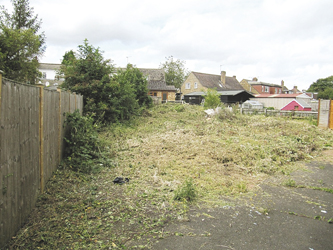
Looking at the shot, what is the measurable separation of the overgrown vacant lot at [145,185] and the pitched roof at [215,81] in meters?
36.6

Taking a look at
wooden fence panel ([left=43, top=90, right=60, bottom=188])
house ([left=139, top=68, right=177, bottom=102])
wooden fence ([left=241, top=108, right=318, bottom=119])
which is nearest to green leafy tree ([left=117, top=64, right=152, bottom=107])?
wooden fence ([left=241, top=108, right=318, bottom=119])

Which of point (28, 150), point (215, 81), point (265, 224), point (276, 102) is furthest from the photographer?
point (215, 81)

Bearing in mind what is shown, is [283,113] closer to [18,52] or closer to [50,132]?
[50,132]

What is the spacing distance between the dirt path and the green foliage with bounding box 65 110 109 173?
300cm

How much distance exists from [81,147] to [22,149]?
295 cm

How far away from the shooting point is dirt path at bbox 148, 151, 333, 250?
3.07 metres

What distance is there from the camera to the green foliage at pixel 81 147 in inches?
223

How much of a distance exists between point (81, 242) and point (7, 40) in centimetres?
2956

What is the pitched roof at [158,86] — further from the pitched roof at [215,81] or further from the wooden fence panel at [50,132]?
the wooden fence panel at [50,132]

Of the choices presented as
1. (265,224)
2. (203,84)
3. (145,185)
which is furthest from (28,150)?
(203,84)

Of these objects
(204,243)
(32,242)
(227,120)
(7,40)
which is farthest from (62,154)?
(7,40)

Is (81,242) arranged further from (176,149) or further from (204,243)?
(176,149)

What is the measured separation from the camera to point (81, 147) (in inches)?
236

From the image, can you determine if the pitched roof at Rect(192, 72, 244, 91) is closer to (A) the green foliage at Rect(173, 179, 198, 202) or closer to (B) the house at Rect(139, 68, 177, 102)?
(B) the house at Rect(139, 68, 177, 102)
